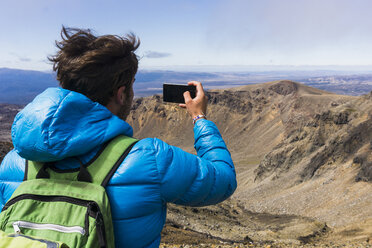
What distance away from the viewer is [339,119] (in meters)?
43.8

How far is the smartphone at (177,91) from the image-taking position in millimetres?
2718

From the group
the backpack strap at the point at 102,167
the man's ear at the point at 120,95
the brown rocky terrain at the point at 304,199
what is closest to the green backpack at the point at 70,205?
the backpack strap at the point at 102,167

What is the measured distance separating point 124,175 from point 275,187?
38976 millimetres

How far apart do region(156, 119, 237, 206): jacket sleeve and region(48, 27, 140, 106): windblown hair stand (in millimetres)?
556

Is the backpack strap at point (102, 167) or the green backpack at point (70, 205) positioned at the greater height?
the backpack strap at point (102, 167)

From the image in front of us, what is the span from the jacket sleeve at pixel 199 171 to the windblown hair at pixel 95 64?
0.56 m

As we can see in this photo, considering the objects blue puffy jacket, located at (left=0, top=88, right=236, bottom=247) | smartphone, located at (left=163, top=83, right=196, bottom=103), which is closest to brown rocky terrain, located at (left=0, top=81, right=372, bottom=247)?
smartphone, located at (left=163, top=83, right=196, bottom=103)

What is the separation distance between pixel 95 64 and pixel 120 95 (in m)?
0.28

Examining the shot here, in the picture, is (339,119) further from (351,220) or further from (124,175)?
(124,175)

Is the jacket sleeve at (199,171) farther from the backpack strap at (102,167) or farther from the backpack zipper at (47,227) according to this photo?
the backpack zipper at (47,227)

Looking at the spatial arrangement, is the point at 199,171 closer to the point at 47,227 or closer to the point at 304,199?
the point at 47,227

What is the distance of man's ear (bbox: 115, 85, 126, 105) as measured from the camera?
2199 millimetres

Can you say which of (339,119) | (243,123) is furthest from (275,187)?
(243,123)

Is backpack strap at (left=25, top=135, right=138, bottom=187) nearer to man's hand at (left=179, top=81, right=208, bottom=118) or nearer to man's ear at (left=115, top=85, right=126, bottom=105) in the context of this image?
man's ear at (left=115, top=85, right=126, bottom=105)
